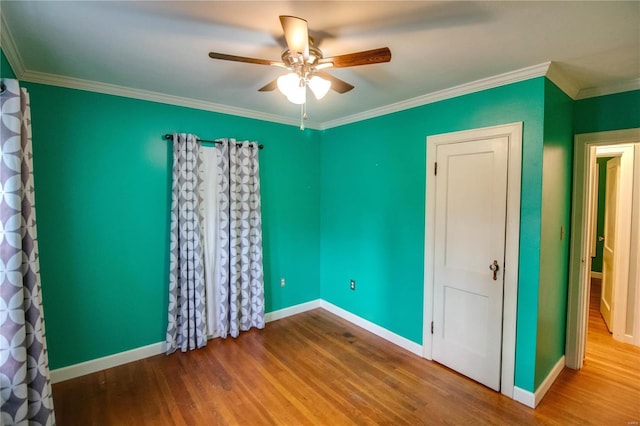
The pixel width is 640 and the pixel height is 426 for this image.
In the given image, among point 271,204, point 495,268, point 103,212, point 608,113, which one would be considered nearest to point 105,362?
point 103,212

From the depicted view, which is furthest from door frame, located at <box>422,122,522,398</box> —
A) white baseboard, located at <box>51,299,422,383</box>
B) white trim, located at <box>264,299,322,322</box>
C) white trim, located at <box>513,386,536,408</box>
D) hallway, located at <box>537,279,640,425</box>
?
white trim, located at <box>264,299,322,322</box>

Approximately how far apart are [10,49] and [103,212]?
1.26m

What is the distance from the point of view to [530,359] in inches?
87.8

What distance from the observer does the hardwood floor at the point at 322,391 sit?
2.13m

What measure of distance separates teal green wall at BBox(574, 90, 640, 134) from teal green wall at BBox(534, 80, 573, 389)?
11 cm

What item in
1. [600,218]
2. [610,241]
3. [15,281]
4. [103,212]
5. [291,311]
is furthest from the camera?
[600,218]

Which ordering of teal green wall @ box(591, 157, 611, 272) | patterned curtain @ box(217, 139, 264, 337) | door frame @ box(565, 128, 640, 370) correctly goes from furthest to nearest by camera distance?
teal green wall @ box(591, 157, 611, 272) < patterned curtain @ box(217, 139, 264, 337) < door frame @ box(565, 128, 640, 370)

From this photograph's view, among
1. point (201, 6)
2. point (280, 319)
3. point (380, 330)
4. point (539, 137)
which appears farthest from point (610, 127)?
point (280, 319)

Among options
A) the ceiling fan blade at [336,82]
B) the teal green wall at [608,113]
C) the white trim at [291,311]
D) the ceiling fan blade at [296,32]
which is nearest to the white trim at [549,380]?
the teal green wall at [608,113]

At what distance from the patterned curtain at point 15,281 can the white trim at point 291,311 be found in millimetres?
2264

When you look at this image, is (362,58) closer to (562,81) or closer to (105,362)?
(562,81)

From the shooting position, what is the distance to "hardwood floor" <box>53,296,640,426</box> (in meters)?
2.13

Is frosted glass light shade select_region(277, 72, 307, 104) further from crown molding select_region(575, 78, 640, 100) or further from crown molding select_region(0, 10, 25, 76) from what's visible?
crown molding select_region(575, 78, 640, 100)

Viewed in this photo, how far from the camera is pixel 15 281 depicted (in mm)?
1517
